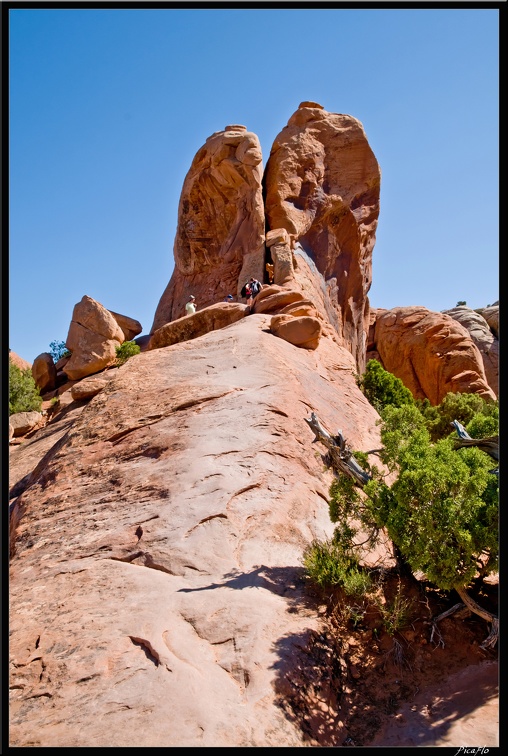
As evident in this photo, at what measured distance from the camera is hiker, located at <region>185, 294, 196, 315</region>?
27717mm

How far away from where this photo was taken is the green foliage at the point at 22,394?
29297mm

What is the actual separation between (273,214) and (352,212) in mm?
5250

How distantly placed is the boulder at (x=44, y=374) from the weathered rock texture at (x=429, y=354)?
68.3ft

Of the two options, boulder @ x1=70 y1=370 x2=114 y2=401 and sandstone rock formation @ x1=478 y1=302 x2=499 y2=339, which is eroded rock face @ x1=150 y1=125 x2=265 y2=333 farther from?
sandstone rock formation @ x1=478 y1=302 x2=499 y2=339

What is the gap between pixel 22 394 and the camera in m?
30.0

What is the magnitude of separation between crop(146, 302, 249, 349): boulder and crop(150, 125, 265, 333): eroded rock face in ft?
18.6

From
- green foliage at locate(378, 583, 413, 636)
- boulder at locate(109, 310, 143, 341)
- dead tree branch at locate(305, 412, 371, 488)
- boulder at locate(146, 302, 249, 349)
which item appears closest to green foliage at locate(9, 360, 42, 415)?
boulder at locate(109, 310, 143, 341)

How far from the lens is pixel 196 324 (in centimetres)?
2442

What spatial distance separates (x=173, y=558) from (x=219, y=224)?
85.3ft

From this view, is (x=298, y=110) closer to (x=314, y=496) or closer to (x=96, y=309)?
(x=96, y=309)

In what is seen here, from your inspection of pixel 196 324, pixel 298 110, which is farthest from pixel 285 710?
pixel 298 110

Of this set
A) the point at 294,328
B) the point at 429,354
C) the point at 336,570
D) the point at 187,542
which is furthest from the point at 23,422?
the point at 429,354

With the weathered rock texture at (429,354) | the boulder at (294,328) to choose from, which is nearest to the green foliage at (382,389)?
the boulder at (294,328)

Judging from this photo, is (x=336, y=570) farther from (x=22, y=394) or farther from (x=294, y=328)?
(x=22, y=394)
